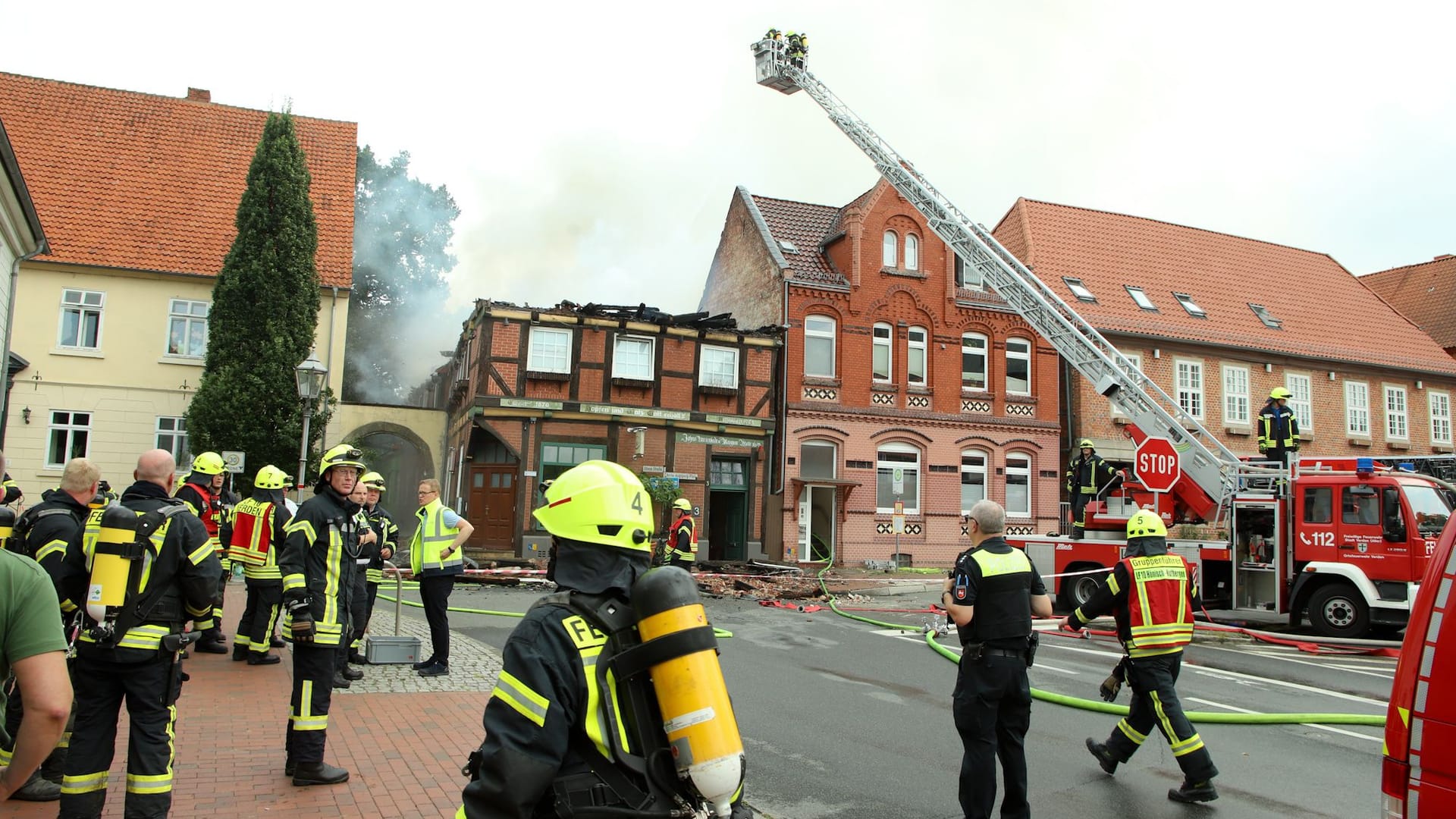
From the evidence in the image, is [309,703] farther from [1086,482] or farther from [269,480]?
[1086,482]

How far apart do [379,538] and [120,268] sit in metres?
19.6

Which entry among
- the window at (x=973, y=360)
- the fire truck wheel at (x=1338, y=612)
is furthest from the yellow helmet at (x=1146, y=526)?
the window at (x=973, y=360)

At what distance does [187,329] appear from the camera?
24.8m

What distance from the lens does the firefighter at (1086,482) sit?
1655 cm

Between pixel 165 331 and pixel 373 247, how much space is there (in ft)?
72.3

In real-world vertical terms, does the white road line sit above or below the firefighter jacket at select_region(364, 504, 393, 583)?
below

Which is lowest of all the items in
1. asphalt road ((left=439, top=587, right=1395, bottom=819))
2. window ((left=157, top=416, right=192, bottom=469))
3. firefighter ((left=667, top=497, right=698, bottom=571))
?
asphalt road ((left=439, top=587, right=1395, bottom=819))

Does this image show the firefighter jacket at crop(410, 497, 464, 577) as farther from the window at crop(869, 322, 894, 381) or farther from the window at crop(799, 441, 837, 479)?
the window at crop(869, 322, 894, 381)

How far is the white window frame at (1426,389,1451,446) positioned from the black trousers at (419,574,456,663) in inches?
1470

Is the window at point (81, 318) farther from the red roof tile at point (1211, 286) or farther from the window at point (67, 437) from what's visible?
the red roof tile at point (1211, 286)

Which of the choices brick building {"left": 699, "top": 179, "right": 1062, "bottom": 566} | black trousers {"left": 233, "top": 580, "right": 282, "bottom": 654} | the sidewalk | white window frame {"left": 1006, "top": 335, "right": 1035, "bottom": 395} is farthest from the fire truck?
black trousers {"left": 233, "top": 580, "right": 282, "bottom": 654}

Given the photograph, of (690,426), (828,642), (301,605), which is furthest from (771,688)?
(690,426)

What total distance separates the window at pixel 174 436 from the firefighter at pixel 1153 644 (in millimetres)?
23878

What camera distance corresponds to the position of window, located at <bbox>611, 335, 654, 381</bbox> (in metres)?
25.3
